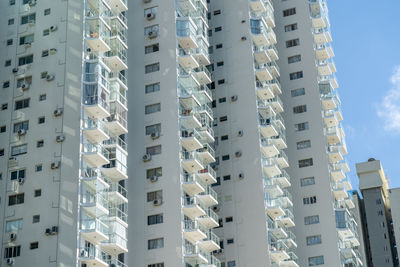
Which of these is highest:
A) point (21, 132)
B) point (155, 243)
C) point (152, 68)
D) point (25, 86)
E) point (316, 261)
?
point (152, 68)

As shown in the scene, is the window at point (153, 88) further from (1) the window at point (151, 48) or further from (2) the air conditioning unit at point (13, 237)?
(2) the air conditioning unit at point (13, 237)

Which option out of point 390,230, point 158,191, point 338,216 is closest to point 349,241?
point 338,216

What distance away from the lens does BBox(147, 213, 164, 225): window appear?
64250mm

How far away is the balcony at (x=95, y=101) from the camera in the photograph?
57875mm

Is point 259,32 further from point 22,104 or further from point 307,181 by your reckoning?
point 22,104

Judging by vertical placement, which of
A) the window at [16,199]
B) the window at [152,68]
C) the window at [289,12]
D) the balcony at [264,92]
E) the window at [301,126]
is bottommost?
the window at [16,199]

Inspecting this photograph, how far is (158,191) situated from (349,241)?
25.4 m

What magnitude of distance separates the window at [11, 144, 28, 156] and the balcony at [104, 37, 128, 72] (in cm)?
991

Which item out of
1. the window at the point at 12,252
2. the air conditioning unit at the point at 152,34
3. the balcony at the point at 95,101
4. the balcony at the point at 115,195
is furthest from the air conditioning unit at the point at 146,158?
the window at the point at 12,252

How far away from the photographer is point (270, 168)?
76625 millimetres

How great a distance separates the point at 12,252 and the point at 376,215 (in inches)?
3446

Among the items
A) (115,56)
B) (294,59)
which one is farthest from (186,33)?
(294,59)

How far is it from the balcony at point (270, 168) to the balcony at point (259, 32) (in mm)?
12840

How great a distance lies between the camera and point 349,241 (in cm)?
8181
